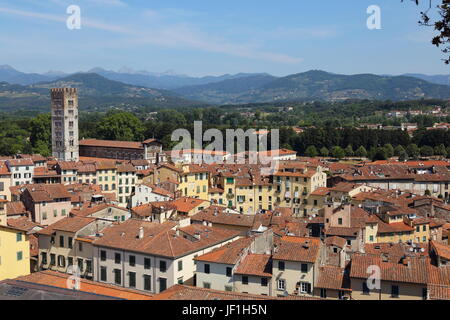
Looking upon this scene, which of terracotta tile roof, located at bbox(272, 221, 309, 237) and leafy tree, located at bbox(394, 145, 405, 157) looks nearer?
terracotta tile roof, located at bbox(272, 221, 309, 237)

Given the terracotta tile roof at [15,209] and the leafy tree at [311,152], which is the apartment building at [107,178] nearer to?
the terracotta tile roof at [15,209]

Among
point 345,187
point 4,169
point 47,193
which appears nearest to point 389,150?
point 345,187

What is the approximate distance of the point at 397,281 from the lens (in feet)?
67.9

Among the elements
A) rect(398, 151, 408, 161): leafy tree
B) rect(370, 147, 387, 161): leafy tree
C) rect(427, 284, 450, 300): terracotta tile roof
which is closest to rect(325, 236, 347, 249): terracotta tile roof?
rect(427, 284, 450, 300): terracotta tile roof

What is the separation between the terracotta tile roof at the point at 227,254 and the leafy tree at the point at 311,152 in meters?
70.9

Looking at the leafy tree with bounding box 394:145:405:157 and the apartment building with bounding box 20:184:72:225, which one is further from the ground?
the leafy tree with bounding box 394:145:405:157

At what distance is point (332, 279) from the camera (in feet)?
74.5

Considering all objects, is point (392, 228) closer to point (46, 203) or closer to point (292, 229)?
point (292, 229)

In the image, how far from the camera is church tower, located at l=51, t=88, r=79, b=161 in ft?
272

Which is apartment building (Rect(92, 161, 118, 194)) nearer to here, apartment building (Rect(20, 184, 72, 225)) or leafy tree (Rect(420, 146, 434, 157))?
apartment building (Rect(20, 184, 72, 225))

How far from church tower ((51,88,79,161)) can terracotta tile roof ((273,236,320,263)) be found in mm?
64023

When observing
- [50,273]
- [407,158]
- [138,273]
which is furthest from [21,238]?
[407,158]
